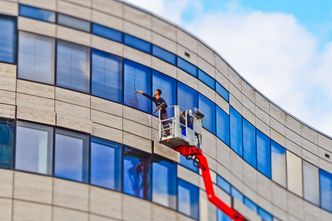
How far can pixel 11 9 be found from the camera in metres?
46.5

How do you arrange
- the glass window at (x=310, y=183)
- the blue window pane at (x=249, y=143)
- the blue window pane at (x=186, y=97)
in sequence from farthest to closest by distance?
the glass window at (x=310, y=183) < the blue window pane at (x=249, y=143) < the blue window pane at (x=186, y=97)

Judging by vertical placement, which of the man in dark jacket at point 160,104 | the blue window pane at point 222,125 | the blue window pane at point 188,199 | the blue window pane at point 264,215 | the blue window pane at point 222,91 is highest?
the blue window pane at point 222,91

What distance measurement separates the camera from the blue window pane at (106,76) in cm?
4772

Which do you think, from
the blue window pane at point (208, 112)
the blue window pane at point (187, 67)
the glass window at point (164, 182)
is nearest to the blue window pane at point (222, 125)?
the blue window pane at point (208, 112)

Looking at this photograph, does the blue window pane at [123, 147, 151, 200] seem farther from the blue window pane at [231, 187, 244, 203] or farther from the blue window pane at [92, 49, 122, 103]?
the blue window pane at [231, 187, 244, 203]

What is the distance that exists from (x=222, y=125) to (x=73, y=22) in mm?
9495

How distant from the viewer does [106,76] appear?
4822cm

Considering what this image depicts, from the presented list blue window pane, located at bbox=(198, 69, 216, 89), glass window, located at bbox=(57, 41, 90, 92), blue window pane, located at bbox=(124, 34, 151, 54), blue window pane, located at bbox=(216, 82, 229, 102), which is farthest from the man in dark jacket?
blue window pane, located at bbox=(216, 82, 229, 102)

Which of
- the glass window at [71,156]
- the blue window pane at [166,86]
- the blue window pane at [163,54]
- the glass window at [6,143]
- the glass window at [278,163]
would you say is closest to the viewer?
the glass window at [6,143]

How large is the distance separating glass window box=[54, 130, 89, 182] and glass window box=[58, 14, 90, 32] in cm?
447

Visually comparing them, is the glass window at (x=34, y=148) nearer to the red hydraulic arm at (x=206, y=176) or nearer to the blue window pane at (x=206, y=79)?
the red hydraulic arm at (x=206, y=176)

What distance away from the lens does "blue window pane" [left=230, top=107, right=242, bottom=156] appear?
54.8m

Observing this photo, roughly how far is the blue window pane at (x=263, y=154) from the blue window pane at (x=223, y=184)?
417cm

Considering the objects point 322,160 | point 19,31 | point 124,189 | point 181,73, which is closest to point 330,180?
point 322,160
